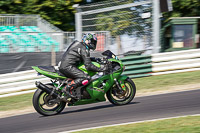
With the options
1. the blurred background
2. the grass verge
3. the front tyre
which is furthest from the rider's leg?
the blurred background

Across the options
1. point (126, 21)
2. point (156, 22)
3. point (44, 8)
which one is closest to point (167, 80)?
point (156, 22)

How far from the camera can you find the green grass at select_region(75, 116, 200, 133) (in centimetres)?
554

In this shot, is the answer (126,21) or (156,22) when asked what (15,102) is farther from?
(156,22)

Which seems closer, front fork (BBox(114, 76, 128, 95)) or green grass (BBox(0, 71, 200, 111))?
front fork (BBox(114, 76, 128, 95))

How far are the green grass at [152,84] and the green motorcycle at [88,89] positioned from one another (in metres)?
2.27

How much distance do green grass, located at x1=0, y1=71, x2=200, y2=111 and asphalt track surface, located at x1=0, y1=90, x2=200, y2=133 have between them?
161 centimetres

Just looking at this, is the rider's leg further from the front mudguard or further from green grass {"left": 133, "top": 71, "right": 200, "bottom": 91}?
green grass {"left": 133, "top": 71, "right": 200, "bottom": 91}

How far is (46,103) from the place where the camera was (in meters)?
7.64

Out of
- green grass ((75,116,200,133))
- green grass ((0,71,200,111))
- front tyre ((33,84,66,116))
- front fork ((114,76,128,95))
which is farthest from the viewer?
green grass ((0,71,200,111))

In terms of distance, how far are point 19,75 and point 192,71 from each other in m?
5.84

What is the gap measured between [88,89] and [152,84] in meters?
3.49

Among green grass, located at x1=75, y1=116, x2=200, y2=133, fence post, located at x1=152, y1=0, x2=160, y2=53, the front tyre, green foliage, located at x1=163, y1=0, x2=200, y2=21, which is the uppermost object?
green foliage, located at x1=163, y1=0, x2=200, y2=21

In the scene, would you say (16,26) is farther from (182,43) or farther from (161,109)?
(161,109)

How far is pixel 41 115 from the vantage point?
26.5ft
